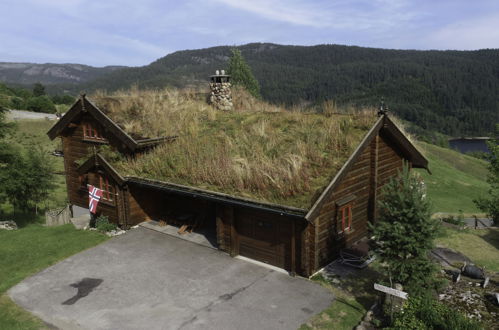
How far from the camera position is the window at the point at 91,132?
2031 centimetres

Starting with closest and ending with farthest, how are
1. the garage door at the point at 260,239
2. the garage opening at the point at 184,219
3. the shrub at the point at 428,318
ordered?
the shrub at the point at 428,318, the garage door at the point at 260,239, the garage opening at the point at 184,219

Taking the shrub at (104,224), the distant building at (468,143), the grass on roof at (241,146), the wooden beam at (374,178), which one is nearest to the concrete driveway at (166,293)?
the shrub at (104,224)

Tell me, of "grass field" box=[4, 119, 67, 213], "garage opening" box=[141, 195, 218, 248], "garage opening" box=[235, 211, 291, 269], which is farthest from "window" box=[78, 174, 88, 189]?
"garage opening" box=[235, 211, 291, 269]

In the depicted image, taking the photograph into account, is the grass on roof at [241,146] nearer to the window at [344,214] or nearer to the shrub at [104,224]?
the window at [344,214]

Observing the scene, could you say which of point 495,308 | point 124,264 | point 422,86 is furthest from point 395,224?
point 422,86

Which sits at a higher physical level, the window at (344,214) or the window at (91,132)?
the window at (91,132)

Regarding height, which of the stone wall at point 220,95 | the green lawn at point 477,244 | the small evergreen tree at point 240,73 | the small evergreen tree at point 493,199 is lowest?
the green lawn at point 477,244

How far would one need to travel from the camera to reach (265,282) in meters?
13.1

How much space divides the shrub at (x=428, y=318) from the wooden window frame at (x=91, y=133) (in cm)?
1641

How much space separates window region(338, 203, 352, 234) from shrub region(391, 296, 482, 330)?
4.73m

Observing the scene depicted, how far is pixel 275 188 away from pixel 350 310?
4.79 metres

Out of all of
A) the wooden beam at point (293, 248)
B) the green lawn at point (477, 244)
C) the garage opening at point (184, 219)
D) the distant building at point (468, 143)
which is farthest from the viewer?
the distant building at point (468, 143)

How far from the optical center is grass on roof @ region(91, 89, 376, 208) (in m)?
14.0

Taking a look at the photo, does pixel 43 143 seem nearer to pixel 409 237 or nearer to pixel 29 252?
pixel 29 252
